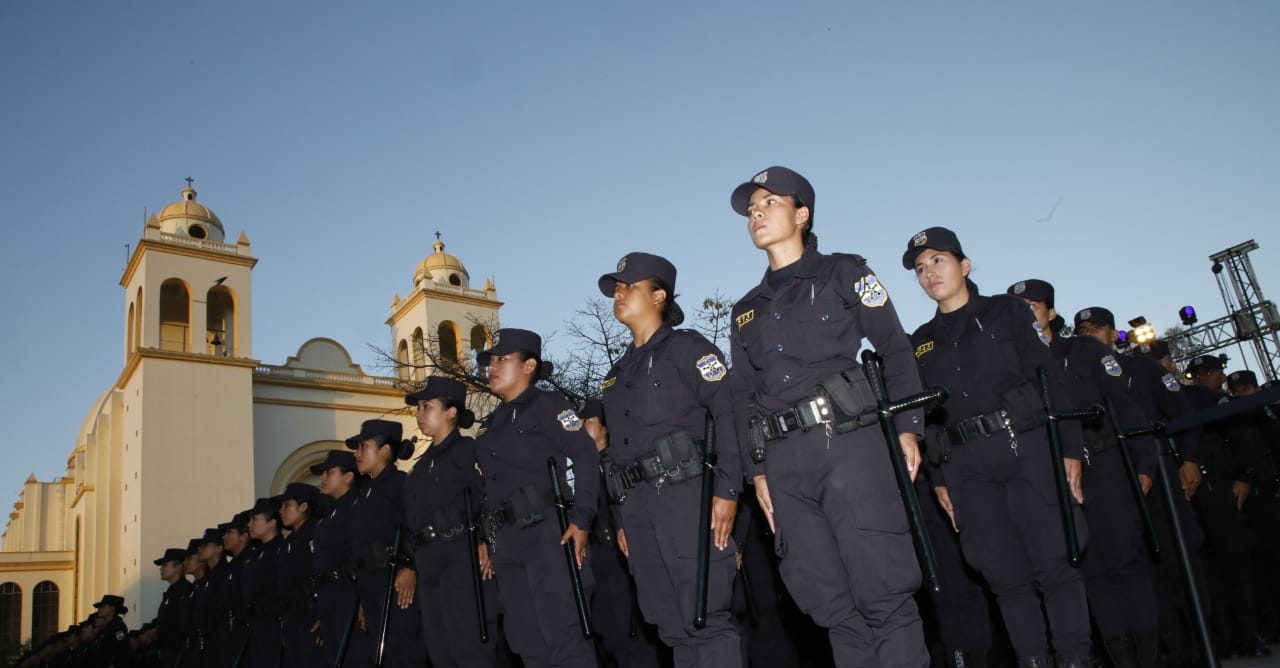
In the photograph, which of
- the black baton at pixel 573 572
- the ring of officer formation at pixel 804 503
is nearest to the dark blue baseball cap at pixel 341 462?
the ring of officer formation at pixel 804 503

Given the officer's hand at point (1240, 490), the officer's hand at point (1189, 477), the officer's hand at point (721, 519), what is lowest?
the officer's hand at point (1240, 490)

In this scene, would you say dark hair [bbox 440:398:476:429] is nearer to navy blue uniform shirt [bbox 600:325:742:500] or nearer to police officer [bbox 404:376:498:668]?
police officer [bbox 404:376:498:668]

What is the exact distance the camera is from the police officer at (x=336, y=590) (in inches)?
285

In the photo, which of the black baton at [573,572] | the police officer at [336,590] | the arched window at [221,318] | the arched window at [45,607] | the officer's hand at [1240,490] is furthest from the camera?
the arched window at [45,607]

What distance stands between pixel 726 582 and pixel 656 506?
490mm

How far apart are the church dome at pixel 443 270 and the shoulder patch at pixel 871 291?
34191 mm

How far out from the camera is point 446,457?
6.43 metres

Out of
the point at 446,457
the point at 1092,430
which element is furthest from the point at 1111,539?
the point at 446,457

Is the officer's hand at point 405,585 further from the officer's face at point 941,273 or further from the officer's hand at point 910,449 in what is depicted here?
the officer's hand at point 910,449

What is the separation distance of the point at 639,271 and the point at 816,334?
1530mm

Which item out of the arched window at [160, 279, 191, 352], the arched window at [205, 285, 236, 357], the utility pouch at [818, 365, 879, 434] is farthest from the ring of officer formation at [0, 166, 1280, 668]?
the arched window at [160, 279, 191, 352]

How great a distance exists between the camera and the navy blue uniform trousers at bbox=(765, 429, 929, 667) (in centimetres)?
326

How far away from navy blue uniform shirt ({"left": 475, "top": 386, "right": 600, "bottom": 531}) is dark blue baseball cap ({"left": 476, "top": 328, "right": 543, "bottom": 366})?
0.37 meters

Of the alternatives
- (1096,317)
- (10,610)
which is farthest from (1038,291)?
(10,610)
